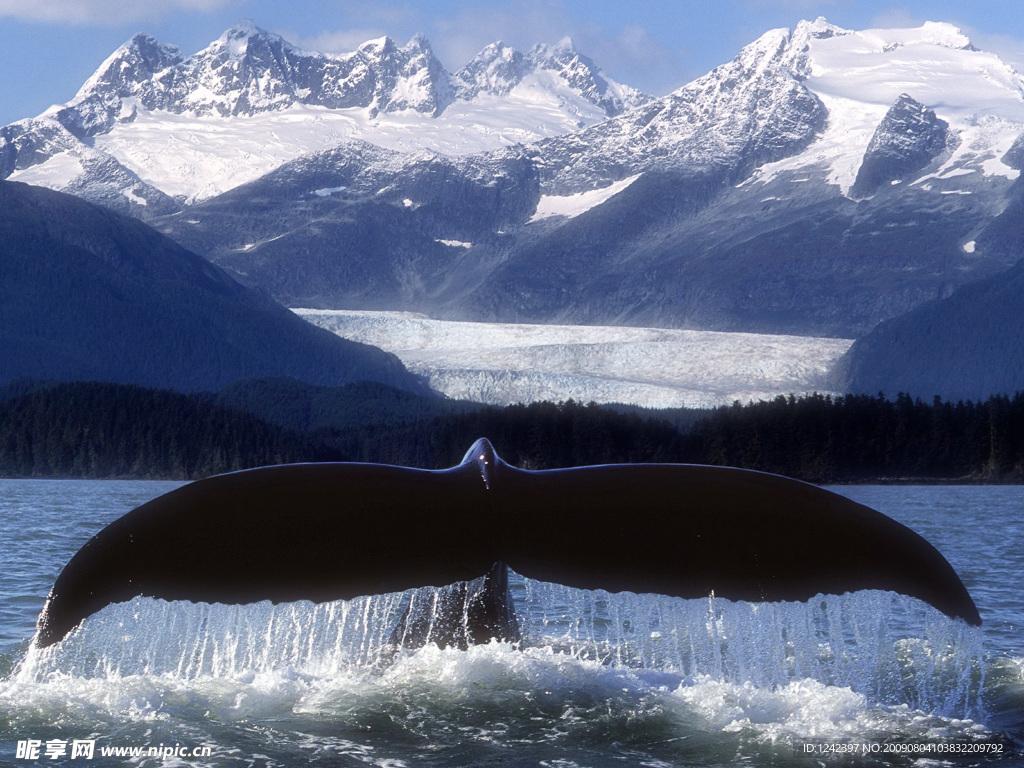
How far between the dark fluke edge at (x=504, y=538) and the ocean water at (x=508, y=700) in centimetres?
17

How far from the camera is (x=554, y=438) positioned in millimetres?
104250

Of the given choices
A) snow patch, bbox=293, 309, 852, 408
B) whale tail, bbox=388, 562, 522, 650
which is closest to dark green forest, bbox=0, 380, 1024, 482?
snow patch, bbox=293, 309, 852, 408

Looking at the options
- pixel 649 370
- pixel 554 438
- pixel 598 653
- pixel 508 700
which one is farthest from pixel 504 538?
pixel 649 370

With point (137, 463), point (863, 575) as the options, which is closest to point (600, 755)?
point (863, 575)

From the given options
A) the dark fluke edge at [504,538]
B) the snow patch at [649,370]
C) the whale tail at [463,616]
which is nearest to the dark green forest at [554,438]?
the snow patch at [649,370]

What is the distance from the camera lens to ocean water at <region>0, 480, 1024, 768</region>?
712cm

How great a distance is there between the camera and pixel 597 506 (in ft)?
19.4

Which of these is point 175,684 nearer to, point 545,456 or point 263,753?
point 263,753

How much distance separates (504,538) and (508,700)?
2.59m

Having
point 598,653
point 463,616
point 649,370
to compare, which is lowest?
point 598,653

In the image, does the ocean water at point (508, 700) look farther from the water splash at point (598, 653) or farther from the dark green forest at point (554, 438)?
the dark green forest at point (554, 438)

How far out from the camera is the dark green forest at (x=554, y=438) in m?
97.9

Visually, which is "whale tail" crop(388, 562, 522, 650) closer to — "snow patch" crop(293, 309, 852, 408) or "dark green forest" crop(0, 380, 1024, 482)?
"dark green forest" crop(0, 380, 1024, 482)

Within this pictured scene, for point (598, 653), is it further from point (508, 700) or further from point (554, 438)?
point (554, 438)
